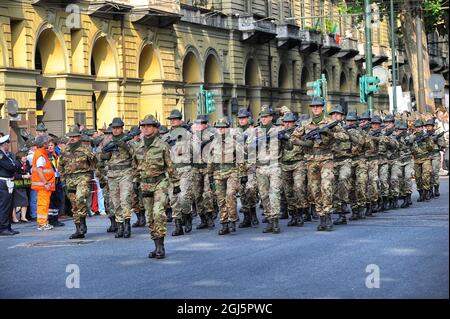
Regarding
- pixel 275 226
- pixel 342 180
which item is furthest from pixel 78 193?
pixel 342 180

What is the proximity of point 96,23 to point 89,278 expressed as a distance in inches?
946

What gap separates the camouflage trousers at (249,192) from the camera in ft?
62.1

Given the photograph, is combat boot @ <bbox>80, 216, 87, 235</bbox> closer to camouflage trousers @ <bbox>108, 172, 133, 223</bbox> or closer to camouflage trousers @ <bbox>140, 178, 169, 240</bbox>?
camouflage trousers @ <bbox>108, 172, 133, 223</bbox>

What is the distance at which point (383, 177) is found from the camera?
21609 mm

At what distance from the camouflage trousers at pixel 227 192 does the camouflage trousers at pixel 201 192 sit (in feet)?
3.35

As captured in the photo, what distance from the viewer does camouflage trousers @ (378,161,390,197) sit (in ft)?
70.8

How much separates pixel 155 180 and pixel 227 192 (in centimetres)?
314

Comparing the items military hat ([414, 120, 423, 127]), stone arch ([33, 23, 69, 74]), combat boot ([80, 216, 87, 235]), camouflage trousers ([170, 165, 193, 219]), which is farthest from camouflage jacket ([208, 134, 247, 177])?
stone arch ([33, 23, 69, 74])

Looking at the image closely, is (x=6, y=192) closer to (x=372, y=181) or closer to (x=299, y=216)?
(x=299, y=216)

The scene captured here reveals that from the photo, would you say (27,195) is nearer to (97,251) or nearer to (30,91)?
(97,251)

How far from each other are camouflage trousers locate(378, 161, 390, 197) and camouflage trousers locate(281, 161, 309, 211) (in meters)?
3.31

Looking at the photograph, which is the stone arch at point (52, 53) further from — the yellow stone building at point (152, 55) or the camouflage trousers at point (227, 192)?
the camouflage trousers at point (227, 192)

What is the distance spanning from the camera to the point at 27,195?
22.0 m

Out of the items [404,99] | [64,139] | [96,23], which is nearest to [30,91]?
[96,23]
